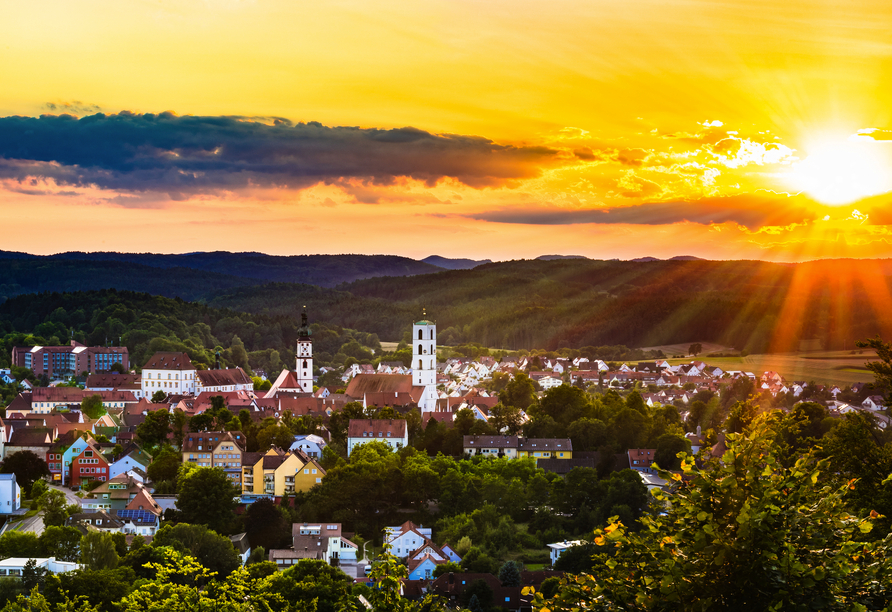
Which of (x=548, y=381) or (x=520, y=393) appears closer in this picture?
(x=520, y=393)

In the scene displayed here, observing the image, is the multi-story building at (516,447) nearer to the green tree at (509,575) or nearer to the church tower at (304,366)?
the green tree at (509,575)

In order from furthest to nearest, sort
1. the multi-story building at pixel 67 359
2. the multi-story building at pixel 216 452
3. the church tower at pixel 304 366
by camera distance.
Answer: the multi-story building at pixel 67 359 → the church tower at pixel 304 366 → the multi-story building at pixel 216 452

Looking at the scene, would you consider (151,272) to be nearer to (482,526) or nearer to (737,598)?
(482,526)

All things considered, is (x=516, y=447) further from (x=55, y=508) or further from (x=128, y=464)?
(x=55, y=508)

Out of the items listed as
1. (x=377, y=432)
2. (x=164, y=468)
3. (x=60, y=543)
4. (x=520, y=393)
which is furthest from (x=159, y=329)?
(x=60, y=543)

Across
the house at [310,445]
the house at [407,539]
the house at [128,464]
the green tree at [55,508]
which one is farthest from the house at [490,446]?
the green tree at [55,508]

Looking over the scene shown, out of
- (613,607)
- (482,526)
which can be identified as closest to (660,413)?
(482,526)

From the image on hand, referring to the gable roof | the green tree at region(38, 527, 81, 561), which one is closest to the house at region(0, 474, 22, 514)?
the green tree at region(38, 527, 81, 561)
